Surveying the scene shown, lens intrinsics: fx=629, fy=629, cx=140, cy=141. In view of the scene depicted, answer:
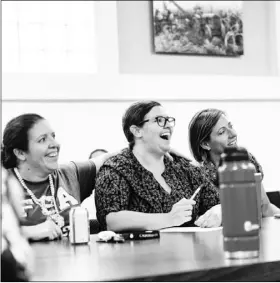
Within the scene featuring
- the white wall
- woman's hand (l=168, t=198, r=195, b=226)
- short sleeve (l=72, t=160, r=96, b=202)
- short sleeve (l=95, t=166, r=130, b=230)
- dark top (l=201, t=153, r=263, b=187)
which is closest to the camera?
woman's hand (l=168, t=198, r=195, b=226)

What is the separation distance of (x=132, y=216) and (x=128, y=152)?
1.53 ft

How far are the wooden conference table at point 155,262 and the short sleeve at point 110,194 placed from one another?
749mm

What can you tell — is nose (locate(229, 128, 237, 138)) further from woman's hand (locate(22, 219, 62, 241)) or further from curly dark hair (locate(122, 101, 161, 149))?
woman's hand (locate(22, 219, 62, 241))

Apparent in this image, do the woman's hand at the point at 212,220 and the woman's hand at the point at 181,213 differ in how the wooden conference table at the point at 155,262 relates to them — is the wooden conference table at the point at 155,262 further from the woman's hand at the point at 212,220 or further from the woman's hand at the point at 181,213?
the woman's hand at the point at 181,213

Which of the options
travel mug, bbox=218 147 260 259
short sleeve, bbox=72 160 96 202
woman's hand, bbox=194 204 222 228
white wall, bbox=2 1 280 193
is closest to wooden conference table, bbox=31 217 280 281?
travel mug, bbox=218 147 260 259

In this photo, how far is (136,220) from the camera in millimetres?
2746

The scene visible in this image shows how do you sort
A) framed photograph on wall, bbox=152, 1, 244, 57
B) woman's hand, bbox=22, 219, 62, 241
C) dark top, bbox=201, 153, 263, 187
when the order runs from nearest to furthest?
woman's hand, bbox=22, 219, 62, 241 → dark top, bbox=201, 153, 263, 187 → framed photograph on wall, bbox=152, 1, 244, 57

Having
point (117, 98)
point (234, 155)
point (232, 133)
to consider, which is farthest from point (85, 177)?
point (117, 98)

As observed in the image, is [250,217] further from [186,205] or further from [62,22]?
[62,22]

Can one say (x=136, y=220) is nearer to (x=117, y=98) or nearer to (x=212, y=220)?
(x=212, y=220)

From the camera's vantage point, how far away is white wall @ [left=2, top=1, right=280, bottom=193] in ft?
20.1

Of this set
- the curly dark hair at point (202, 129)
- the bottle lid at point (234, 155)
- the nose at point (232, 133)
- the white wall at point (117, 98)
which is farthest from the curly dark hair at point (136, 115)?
the white wall at point (117, 98)

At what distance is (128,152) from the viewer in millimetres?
3137

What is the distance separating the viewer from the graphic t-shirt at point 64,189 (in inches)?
104
